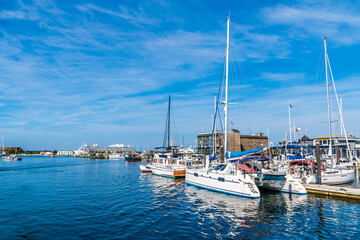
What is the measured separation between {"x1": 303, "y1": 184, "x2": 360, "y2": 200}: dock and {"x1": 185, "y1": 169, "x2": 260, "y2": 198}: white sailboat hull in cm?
857

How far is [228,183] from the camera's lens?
28.2m

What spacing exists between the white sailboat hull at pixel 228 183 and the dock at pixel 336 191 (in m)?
8.57

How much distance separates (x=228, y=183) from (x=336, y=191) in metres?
12.4

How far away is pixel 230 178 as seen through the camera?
28125 millimetres

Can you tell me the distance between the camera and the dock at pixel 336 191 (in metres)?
25.8

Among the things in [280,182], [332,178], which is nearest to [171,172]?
[280,182]

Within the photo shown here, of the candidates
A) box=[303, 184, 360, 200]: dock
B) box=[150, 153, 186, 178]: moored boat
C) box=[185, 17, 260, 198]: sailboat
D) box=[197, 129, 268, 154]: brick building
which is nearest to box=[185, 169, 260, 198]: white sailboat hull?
box=[185, 17, 260, 198]: sailboat

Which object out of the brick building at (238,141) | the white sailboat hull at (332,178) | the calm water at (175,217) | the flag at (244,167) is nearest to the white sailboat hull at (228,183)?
the flag at (244,167)

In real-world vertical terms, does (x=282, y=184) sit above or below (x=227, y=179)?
below

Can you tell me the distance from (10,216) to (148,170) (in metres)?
39.7

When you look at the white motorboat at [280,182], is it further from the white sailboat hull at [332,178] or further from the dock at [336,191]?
the white sailboat hull at [332,178]

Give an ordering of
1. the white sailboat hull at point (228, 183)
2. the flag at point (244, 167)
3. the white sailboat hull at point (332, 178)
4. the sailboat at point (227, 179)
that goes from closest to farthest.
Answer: the white sailboat hull at point (228, 183), the sailboat at point (227, 179), the flag at point (244, 167), the white sailboat hull at point (332, 178)

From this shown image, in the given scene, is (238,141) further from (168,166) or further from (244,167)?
(244,167)

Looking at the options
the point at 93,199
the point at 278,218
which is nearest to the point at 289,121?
the point at 278,218
